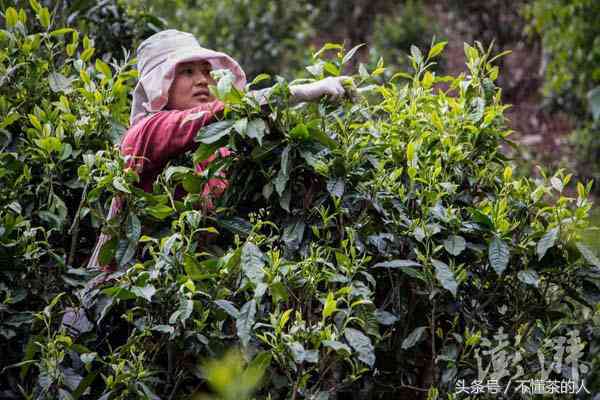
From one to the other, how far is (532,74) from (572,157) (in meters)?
2.13

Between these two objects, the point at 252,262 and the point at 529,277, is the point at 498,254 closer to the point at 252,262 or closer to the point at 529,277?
the point at 529,277

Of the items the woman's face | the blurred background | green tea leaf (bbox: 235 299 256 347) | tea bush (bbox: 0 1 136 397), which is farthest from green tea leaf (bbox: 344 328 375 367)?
the blurred background

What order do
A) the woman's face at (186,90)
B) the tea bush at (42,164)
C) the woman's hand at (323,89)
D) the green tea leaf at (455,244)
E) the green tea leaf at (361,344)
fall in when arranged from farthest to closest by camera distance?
the woman's face at (186,90) < the tea bush at (42,164) < the woman's hand at (323,89) < the green tea leaf at (455,244) < the green tea leaf at (361,344)

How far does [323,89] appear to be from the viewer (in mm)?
2885

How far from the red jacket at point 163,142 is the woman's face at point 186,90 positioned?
0.58ft

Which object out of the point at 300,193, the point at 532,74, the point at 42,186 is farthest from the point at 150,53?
the point at 532,74

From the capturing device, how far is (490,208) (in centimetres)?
276

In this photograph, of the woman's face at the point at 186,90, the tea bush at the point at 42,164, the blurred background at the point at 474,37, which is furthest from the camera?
the blurred background at the point at 474,37

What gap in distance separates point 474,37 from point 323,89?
8.28 m

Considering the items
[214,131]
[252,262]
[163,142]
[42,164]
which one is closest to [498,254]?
[252,262]

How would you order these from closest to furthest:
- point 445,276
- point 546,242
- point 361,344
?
1. point 361,344
2. point 445,276
3. point 546,242

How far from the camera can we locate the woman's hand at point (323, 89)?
9.30ft

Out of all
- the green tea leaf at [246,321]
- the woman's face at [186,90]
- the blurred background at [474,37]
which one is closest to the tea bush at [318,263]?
the green tea leaf at [246,321]

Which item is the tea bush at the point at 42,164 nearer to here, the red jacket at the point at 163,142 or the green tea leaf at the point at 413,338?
the red jacket at the point at 163,142
